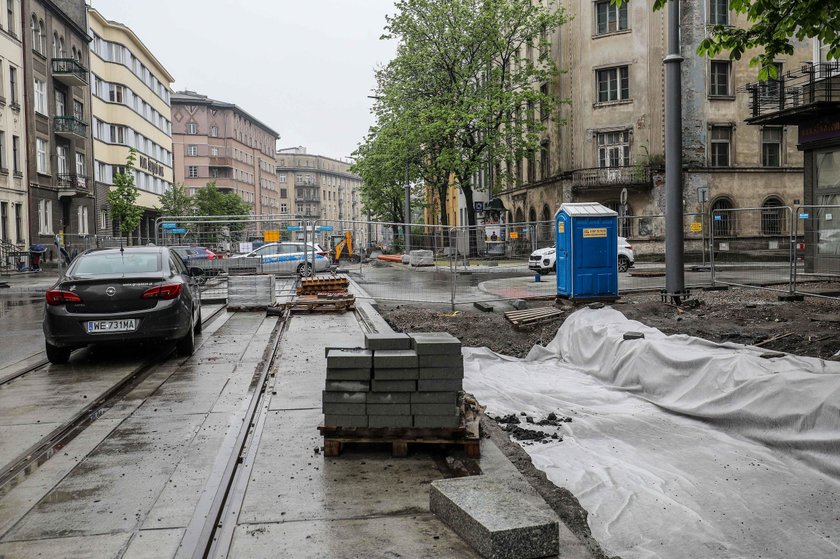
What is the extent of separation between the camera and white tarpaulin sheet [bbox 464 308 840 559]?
14.0ft

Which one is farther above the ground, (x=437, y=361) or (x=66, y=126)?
(x=66, y=126)

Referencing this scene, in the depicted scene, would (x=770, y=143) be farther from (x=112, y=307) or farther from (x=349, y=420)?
(x=349, y=420)

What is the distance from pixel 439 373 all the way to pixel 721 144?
130 feet

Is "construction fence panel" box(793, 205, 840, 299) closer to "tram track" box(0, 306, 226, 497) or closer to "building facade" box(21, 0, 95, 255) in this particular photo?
"tram track" box(0, 306, 226, 497)

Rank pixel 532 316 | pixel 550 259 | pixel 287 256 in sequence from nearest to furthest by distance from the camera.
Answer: pixel 532 316
pixel 287 256
pixel 550 259

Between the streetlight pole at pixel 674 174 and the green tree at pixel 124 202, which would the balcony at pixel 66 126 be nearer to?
the green tree at pixel 124 202

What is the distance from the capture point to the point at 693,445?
19.5 ft

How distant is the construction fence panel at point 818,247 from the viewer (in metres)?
13.6

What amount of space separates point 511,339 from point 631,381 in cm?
395

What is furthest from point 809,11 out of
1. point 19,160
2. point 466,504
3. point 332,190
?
point 332,190

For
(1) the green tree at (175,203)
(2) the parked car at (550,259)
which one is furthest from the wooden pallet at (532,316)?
(1) the green tree at (175,203)

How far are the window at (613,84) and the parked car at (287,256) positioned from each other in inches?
1046

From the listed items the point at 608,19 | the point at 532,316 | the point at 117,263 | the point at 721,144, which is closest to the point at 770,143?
the point at 721,144

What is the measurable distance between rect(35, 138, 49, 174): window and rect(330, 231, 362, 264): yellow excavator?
89.4ft
